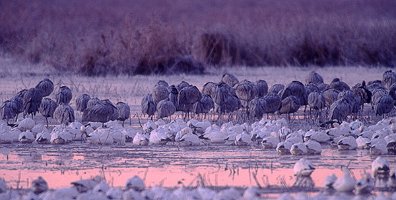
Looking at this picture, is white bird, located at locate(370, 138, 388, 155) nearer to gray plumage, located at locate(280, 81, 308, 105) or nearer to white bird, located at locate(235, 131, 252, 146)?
white bird, located at locate(235, 131, 252, 146)

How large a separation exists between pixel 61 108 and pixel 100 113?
54 centimetres

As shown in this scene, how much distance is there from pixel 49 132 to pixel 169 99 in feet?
8.03

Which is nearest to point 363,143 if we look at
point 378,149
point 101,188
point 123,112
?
point 378,149

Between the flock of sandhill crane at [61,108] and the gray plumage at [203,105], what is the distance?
1.06 metres

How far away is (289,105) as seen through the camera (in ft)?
49.1

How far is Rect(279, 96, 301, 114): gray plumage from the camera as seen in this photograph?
1494 centimetres

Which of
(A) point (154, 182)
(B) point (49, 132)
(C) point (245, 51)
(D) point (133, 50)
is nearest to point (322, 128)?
(B) point (49, 132)

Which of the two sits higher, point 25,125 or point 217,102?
point 217,102

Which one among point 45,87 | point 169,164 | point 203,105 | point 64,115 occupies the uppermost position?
point 45,87

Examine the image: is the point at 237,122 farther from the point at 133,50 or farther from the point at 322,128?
the point at 133,50

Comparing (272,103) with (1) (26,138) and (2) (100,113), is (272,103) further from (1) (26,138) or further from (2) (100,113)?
(1) (26,138)

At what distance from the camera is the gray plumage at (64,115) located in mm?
14031

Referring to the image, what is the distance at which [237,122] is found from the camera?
1453 cm

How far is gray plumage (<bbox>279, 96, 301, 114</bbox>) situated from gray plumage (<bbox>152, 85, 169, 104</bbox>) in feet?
5.72
